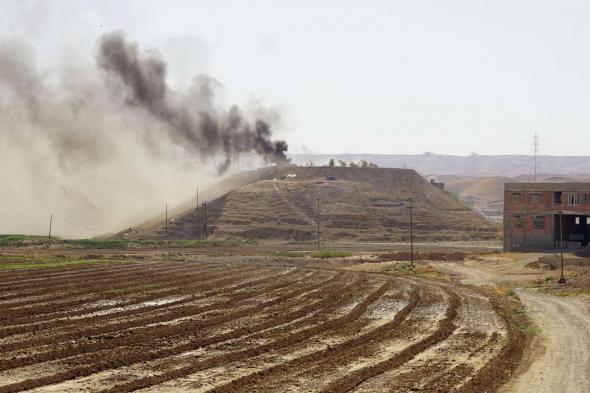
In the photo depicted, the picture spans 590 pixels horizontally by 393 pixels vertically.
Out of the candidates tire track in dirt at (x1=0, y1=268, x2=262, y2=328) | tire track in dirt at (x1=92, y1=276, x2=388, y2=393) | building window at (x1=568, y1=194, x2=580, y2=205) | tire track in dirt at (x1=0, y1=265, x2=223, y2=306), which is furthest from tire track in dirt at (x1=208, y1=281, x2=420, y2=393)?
building window at (x1=568, y1=194, x2=580, y2=205)

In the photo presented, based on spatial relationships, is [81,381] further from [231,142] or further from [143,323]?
[231,142]

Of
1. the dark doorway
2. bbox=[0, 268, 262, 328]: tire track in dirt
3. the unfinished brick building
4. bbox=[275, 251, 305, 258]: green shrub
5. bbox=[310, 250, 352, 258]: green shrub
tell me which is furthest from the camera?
bbox=[275, 251, 305, 258]: green shrub

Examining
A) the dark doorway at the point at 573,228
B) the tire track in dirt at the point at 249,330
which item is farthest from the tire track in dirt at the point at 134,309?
the dark doorway at the point at 573,228

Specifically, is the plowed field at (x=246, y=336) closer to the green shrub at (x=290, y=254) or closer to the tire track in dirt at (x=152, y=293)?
the tire track in dirt at (x=152, y=293)

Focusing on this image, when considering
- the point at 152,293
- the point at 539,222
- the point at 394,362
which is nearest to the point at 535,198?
the point at 539,222

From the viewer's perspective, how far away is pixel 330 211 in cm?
14375

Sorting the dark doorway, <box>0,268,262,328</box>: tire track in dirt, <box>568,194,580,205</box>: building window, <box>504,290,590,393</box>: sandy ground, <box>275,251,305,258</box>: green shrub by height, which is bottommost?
<box>275,251,305,258</box>: green shrub

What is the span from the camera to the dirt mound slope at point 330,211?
134m

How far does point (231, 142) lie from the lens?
17512cm

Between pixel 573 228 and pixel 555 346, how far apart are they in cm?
6228

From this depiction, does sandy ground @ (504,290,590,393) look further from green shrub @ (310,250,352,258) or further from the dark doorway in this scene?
green shrub @ (310,250,352,258)

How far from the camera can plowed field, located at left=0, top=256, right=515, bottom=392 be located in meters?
24.4

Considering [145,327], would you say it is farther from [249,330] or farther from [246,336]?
[246,336]

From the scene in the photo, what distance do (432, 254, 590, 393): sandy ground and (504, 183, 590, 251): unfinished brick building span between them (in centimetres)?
2764
